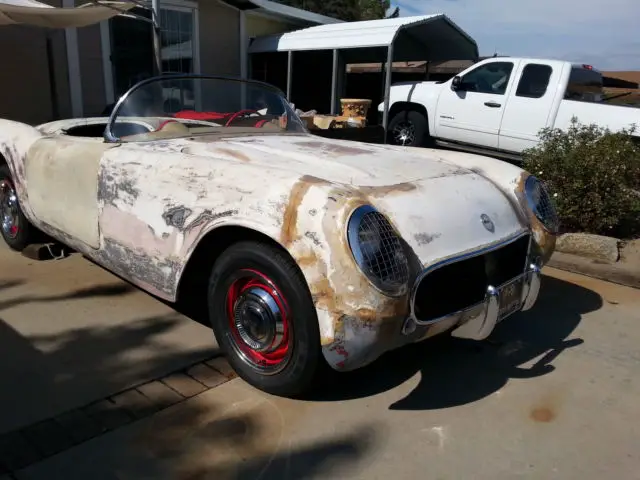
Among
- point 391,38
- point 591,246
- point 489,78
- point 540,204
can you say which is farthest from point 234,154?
point 391,38

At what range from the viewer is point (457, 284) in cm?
267

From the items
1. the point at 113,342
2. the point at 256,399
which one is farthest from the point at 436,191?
the point at 113,342

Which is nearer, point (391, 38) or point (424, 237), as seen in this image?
point (424, 237)

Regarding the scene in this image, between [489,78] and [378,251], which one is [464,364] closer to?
[378,251]

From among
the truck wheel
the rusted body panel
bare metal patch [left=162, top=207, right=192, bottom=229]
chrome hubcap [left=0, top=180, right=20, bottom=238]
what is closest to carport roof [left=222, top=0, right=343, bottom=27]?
the truck wheel

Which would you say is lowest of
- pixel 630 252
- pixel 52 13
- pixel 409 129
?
pixel 630 252

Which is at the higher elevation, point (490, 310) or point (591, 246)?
point (490, 310)

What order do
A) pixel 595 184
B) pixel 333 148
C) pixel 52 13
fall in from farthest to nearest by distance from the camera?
pixel 52 13
pixel 595 184
pixel 333 148

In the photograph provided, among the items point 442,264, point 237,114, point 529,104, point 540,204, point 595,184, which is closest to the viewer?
point 442,264

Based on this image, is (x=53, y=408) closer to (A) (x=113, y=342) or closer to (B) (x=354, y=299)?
(A) (x=113, y=342)

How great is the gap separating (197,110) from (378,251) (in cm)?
219

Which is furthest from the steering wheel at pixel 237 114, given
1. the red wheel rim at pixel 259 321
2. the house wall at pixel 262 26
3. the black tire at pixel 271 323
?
the house wall at pixel 262 26

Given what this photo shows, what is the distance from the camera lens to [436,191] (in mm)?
2697

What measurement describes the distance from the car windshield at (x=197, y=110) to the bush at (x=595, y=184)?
2.68 metres
